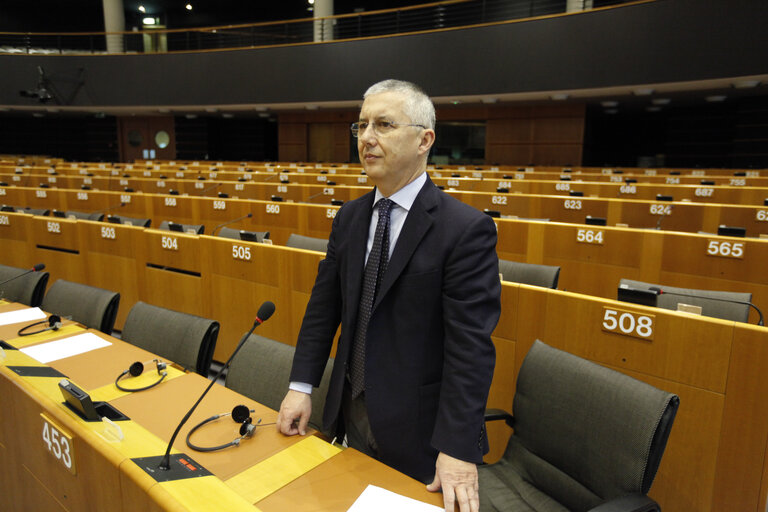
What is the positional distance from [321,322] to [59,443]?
79 centimetres

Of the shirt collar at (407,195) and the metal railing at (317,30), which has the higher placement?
the metal railing at (317,30)

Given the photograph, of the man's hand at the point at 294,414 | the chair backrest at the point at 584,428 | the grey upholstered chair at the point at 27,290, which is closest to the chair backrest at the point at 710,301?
the chair backrest at the point at 584,428

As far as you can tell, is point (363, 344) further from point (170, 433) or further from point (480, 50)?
point (480, 50)

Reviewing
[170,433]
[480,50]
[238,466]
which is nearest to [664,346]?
[238,466]

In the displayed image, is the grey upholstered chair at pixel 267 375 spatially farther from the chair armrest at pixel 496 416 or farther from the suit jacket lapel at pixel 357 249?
the chair armrest at pixel 496 416

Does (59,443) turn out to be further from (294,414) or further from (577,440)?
(577,440)

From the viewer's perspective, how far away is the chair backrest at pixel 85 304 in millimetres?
2521

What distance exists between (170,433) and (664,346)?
1.81 meters

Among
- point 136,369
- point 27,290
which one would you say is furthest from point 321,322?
point 27,290

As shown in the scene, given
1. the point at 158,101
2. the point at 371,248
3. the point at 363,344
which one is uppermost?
the point at 158,101

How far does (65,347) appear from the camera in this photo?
2.01m

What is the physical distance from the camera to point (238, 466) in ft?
4.13

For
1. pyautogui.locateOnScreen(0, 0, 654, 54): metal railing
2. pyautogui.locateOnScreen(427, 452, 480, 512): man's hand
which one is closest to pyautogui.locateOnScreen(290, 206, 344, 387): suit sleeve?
pyautogui.locateOnScreen(427, 452, 480, 512): man's hand

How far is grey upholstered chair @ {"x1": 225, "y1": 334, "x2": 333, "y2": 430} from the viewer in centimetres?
175
